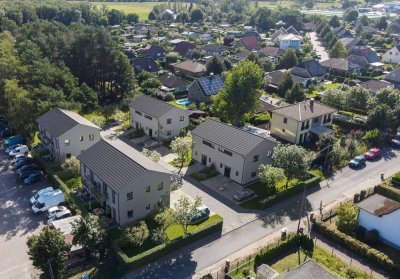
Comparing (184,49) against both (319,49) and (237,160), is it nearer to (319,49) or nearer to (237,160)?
(319,49)

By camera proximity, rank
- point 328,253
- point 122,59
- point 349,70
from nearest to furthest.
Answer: point 328,253 → point 122,59 → point 349,70

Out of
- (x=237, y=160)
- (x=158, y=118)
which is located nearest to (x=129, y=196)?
(x=237, y=160)

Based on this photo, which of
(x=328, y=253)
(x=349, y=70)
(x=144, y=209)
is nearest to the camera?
(x=328, y=253)

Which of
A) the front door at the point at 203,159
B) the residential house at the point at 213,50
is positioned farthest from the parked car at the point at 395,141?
the residential house at the point at 213,50

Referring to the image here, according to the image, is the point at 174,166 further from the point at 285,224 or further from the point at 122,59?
the point at 122,59

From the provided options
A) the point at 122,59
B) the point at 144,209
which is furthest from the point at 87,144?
the point at 122,59

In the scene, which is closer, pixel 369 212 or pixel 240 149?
pixel 369 212
